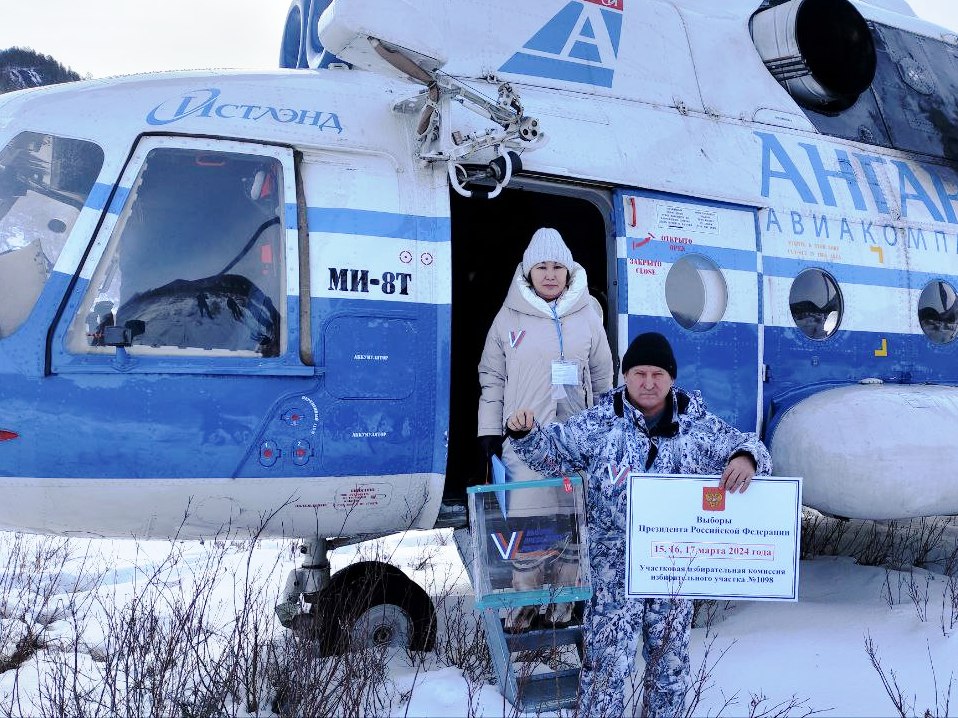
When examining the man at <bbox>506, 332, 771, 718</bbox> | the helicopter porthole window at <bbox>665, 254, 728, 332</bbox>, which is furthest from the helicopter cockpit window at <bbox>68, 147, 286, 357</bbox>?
the helicopter porthole window at <bbox>665, 254, 728, 332</bbox>

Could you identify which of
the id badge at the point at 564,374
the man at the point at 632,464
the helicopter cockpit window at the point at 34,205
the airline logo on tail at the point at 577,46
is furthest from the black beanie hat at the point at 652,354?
the helicopter cockpit window at the point at 34,205

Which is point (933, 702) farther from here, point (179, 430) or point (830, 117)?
point (830, 117)

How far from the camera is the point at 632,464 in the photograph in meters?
3.03

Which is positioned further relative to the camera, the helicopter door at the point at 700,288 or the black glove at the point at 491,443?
the helicopter door at the point at 700,288

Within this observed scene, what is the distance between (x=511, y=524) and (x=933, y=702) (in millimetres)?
1926

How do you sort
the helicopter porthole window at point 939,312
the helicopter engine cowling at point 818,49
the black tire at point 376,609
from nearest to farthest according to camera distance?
1. the black tire at point 376,609
2. the helicopter engine cowling at point 818,49
3. the helicopter porthole window at point 939,312

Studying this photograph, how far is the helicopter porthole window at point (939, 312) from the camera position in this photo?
5465mm

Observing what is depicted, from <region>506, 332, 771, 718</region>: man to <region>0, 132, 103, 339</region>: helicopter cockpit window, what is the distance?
221 cm

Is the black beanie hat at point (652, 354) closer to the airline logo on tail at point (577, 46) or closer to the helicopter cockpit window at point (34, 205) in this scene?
the airline logo on tail at point (577, 46)

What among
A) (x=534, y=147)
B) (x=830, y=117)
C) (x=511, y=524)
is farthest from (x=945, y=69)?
(x=511, y=524)

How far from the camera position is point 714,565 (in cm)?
293

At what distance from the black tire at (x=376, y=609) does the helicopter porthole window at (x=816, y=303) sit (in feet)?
9.39

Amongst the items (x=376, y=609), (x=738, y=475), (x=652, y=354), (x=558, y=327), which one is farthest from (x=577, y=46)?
(x=376, y=609)

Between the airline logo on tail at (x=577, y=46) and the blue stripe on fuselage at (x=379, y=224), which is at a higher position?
the airline logo on tail at (x=577, y=46)
